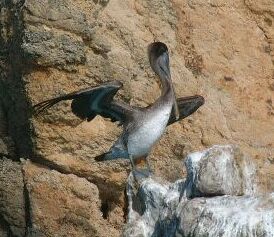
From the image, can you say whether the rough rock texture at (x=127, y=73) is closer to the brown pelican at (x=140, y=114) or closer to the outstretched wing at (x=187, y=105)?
the brown pelican at (x=140, y=114)

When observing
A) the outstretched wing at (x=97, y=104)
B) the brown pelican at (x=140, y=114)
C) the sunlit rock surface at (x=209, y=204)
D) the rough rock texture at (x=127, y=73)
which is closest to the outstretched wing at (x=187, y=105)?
the brown pelican at (x=140, y=114)

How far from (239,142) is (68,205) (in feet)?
5.17

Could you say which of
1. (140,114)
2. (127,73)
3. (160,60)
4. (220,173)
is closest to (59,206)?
(140,114)

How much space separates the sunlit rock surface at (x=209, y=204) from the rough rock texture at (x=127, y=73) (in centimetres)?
109

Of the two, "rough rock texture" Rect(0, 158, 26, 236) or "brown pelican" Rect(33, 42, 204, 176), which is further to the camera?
"rough rock texture" Rect(0, 158, 26, 236)

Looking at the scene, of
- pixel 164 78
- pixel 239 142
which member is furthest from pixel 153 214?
pixel 239 142

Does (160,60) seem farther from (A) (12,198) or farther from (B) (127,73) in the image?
(A) (12,198)

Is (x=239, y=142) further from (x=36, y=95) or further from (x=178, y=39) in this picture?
(x=36, y=95)

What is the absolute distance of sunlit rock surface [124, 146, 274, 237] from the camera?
220 inches

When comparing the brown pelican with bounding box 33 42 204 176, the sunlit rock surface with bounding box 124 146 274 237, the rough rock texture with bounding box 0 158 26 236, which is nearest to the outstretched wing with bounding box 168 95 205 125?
the brown pelican with bounding box 33 42 204 176

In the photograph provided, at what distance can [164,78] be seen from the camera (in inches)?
293

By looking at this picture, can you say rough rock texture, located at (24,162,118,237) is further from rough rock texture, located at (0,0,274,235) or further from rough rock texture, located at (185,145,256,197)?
rough rock texture, located at (185,145,256,197)

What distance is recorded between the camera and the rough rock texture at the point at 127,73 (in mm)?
7848

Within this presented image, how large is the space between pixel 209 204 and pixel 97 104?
5.03ft
